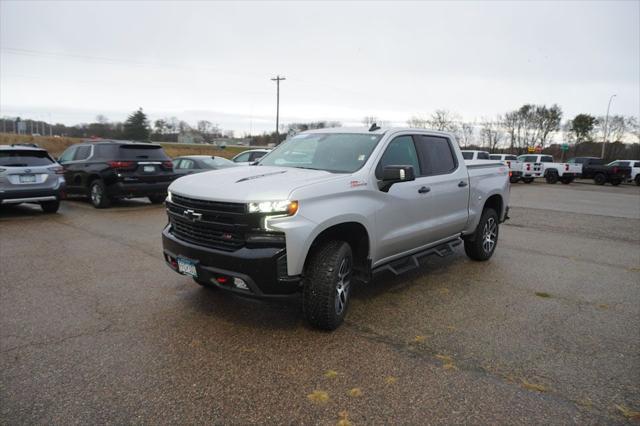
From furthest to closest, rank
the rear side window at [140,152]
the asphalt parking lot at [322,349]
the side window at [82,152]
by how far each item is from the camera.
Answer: the side window at [82,152] → the rear side window at [140,152] → the asphalt parking lot at [322,349]

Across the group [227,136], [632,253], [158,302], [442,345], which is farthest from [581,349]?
[227,136]

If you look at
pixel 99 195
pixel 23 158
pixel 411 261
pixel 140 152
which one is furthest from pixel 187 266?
pixel 99 195

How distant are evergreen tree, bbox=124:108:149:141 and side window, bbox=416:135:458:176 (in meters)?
77.8

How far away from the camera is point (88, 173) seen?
11.9 meters

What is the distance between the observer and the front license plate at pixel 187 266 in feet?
13.2

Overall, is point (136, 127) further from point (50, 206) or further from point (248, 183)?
point (248, 183)

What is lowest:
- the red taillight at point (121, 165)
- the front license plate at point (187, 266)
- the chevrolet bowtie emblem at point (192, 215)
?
the front license plate at point (187, 266)

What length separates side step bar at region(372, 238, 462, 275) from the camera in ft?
15.6

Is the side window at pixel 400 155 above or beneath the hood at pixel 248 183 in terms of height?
above

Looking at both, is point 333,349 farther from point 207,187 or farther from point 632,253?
point 632,253

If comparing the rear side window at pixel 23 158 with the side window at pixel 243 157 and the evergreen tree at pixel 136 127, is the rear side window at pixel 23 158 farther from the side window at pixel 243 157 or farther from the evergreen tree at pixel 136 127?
the evergreen tree at pixel 136 127

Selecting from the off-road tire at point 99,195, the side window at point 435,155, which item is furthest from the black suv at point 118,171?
the side window at point 435,155

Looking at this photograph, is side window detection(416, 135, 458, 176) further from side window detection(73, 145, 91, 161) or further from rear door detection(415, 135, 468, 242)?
side window detection(73, 145, 91, 161)

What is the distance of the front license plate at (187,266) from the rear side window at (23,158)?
7.89 meters
